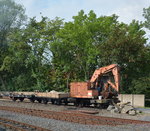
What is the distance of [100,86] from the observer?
2328cm

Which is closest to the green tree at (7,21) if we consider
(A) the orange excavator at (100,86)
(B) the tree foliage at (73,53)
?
(B) the tree foliage at (73,53)

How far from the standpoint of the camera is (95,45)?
32.4 meters

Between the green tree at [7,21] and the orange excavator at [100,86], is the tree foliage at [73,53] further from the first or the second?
the orange excavator at [100,86]

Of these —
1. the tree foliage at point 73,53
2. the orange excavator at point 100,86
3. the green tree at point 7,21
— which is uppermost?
the green tree at point 7,21

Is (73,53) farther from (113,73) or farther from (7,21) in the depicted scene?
(7,21)

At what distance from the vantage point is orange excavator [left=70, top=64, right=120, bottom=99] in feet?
72.1

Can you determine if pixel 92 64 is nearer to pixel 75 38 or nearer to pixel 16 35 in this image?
pixel 75 38

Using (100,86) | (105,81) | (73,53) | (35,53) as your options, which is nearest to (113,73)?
(105,81)

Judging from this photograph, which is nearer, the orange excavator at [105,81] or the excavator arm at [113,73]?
the excavator arm at [113,73]

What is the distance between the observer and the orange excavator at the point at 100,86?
2198 cm

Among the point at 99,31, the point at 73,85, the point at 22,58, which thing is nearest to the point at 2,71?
the point at 22,58

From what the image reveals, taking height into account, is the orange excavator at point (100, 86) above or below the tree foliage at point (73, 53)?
below

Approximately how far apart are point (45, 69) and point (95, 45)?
10.7m

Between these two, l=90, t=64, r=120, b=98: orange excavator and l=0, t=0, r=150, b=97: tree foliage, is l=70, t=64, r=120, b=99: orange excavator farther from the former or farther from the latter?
l=0, t=0, r=150, b=97: tree foliage
